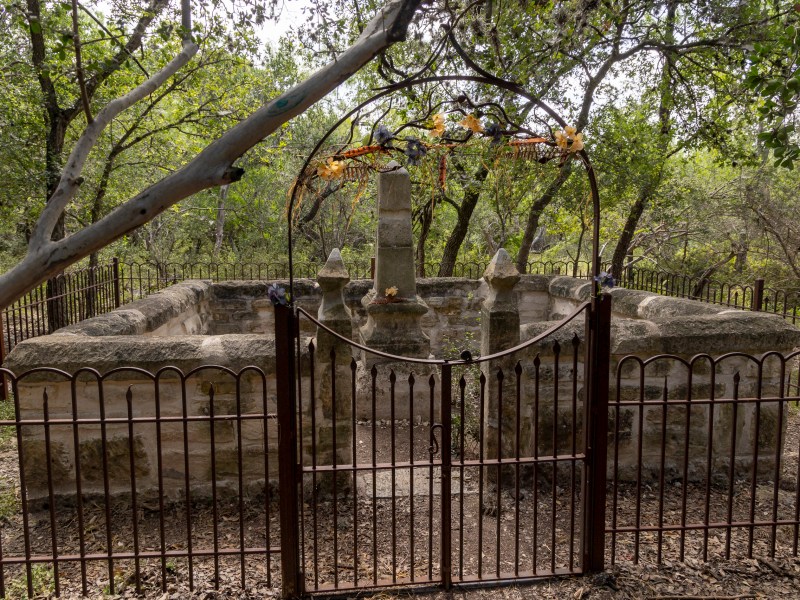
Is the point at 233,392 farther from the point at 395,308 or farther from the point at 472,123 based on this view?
the point at 472,123

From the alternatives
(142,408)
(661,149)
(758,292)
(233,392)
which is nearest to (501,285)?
(233,392)

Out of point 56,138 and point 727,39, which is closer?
point 727,39

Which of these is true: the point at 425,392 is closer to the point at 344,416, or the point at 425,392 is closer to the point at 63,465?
the point at 344,416

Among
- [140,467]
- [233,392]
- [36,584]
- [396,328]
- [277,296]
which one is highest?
[277,296]

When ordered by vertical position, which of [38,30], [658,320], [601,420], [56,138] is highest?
[56,138]

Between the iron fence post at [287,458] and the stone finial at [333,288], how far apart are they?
5.74 feet

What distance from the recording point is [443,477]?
10.0 feet

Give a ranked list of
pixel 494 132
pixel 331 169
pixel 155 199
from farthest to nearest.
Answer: pixel 331 169, pixel 494 132, pixel 155 199

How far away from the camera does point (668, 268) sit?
13789 millimetres

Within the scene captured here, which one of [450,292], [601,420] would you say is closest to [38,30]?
[601,420]

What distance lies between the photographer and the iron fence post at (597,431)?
10.2 ft

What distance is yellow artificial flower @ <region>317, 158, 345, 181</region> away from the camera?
10.5ft

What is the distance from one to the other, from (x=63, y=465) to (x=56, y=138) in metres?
6.46

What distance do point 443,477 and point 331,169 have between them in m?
1.84
